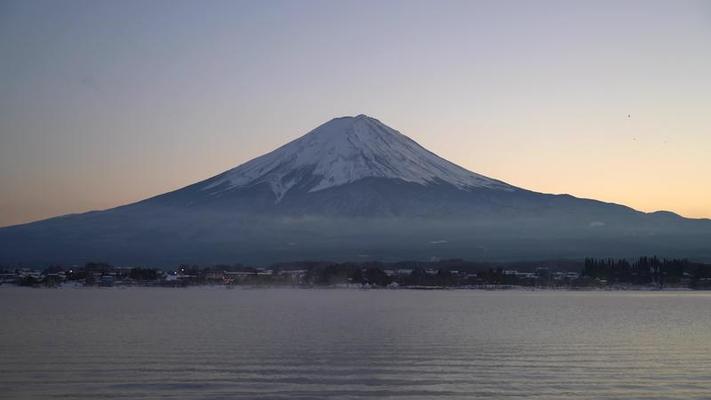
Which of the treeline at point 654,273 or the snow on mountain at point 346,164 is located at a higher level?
the snow on mountain at point 346,164

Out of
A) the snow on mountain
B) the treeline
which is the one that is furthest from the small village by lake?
the snow on mountain

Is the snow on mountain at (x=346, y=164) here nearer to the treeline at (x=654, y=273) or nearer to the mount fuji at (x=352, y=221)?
the mount fuji at (x=352, y=221)

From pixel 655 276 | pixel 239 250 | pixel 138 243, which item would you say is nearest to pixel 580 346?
pixel 655 276

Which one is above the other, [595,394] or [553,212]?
[553,212]

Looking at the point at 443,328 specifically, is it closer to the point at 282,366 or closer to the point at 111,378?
the point at 282,366

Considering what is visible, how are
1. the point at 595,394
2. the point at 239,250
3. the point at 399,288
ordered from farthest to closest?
the point at 239,250, the point at 399,288, the point at 595,394

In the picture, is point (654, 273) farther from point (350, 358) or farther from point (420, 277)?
point (350, 358)

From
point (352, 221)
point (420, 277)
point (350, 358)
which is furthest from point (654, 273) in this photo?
point (350, 358)

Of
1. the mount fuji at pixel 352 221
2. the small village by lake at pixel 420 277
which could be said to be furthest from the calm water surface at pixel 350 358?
the mount fuji at pixel 352 221
